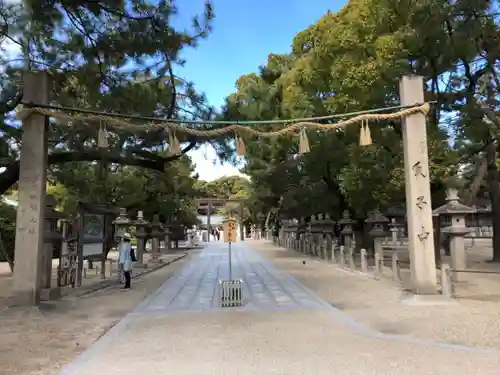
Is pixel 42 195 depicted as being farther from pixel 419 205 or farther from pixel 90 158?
pixel 419 205

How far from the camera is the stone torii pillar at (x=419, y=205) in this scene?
32.6ft

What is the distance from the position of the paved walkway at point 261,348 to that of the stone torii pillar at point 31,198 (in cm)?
230

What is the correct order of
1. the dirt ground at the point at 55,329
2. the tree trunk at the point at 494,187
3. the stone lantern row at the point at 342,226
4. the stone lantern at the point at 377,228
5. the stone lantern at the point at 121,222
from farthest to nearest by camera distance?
the tree trunk at the point at 494,187, the stone lantern row at the point at 342,226, the stone lantern at the point at 377,228, the stone lantern at the point at 121,222, the dirt ground at the point at 55,329

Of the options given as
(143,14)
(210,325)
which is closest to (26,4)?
(143,14)

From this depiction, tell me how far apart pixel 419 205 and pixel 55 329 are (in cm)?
779

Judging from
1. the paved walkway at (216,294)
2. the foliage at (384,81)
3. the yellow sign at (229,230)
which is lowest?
the paved walkway at (216,294)

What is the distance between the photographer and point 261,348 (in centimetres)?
640

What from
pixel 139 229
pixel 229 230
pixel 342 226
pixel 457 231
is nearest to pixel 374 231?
pixel 457 231

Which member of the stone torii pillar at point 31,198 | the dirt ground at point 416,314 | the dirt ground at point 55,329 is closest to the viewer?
the dirt ground at point 55,329

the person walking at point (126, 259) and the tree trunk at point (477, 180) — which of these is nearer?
the person walking at point (126, 259)

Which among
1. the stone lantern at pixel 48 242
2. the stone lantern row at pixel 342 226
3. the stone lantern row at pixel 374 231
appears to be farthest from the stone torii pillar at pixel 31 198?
the stone lantern row at pixel 342 226

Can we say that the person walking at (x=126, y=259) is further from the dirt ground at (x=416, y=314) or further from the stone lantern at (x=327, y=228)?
the stone lantern at (x=327, y=228)

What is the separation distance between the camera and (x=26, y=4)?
348 inches

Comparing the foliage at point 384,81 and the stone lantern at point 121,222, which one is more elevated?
the foliage at point 384,81
